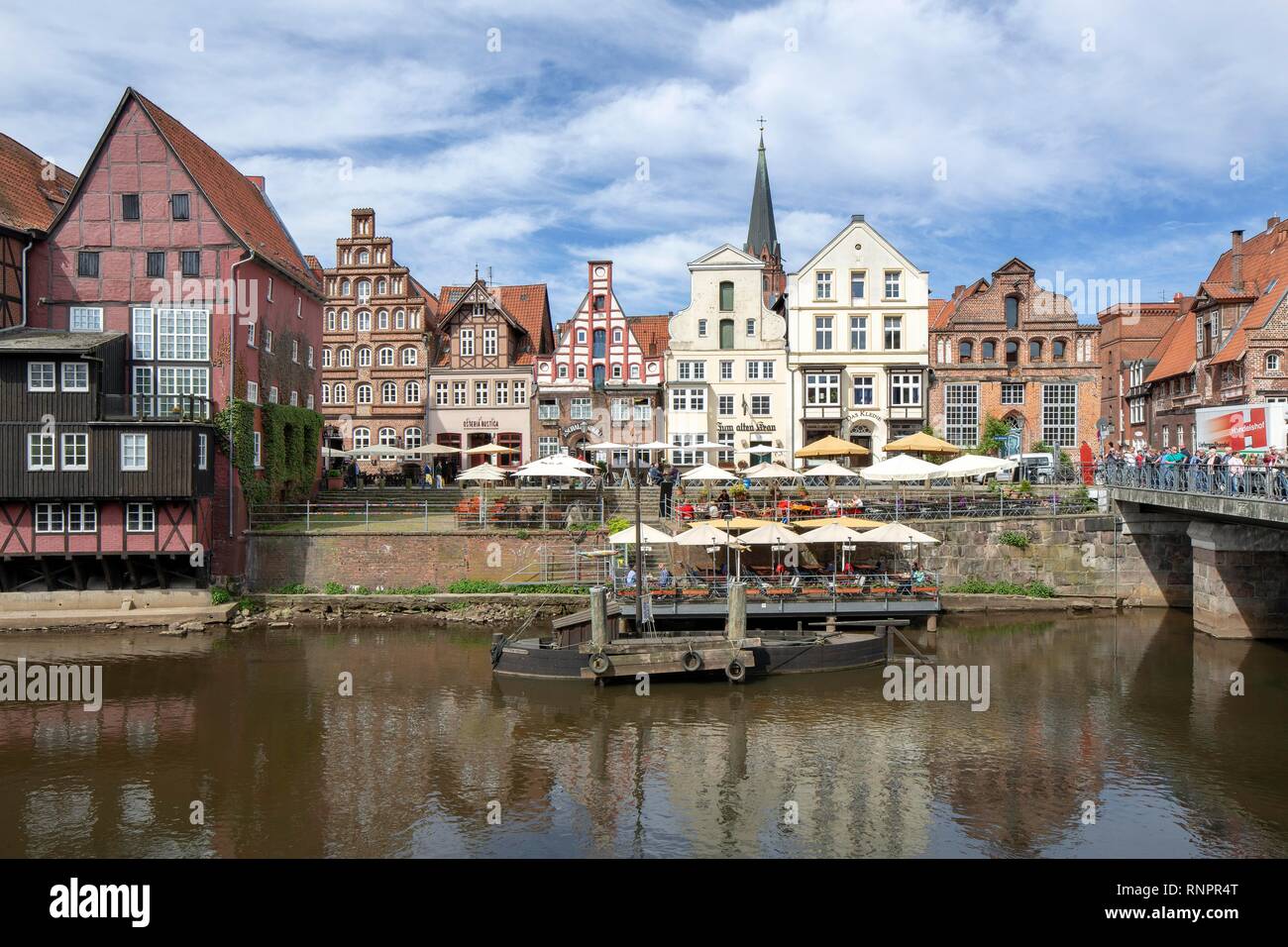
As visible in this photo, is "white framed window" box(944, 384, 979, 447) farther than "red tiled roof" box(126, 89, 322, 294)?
Yes

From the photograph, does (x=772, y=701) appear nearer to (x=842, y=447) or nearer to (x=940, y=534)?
(x=940, y=534)

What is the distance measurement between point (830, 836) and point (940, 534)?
21288mm

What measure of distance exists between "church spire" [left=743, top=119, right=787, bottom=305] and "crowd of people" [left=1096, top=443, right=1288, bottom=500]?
33299 mm

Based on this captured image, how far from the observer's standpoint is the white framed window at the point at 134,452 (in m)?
30.1

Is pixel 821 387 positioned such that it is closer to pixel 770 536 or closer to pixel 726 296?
pixel 726 296

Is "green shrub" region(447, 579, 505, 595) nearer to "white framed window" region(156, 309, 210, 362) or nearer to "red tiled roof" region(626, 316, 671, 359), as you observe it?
"white framed window" region(156, 309, 210, 362)

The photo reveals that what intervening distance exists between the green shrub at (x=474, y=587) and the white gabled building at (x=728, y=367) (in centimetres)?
1587

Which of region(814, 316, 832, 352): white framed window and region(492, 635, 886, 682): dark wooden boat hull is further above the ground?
region(814, 316, 832, 352): white framed window

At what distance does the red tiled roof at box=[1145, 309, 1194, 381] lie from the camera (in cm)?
5069

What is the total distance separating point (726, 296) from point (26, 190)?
30.4 m

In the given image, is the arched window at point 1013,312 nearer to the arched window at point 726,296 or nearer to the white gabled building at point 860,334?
the white gabled building at point 860,334

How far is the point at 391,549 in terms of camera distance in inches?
1310

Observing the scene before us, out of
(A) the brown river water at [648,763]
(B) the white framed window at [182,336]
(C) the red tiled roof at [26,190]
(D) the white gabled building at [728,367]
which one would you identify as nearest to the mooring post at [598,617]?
(A) the brown river water at [648,763]

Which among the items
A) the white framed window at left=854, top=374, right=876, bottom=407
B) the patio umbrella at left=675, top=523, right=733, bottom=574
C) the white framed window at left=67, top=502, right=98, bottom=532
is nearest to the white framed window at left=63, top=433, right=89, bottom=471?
the white framed window at left=67, top=502, right=98, bottom=532
